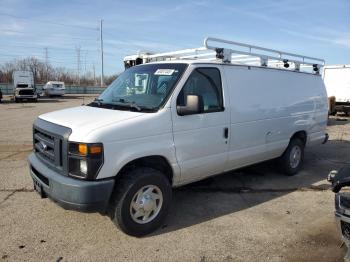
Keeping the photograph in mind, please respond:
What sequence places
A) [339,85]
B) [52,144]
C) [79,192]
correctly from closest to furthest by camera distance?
1. [79,192]
2. [52,144]
3. [339,85]

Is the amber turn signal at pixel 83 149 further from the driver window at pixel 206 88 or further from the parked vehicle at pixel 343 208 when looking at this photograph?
the parked vehicle at pixel 343 208

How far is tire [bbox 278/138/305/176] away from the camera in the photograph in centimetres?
720

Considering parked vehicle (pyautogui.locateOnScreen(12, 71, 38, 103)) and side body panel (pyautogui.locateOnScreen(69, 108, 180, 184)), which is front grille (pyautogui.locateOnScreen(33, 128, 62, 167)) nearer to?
side body panel (pyautogui.locateOnScreen(69, 108, 180, 184))

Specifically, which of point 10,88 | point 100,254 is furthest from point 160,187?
point 10,88

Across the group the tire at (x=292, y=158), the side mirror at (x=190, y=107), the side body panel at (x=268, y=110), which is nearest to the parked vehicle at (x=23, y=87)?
the side body panel at (x=268, y=110)

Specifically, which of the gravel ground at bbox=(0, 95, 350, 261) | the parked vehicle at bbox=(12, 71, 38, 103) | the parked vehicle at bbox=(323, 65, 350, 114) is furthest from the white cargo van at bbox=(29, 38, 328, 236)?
the parked vehicle at bbox=(12, 71, 38, 103)

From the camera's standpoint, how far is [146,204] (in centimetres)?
455

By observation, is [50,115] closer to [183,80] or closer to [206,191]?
[183,80]

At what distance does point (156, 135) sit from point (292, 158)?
3853 mm

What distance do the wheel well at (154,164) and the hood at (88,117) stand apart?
0.56 meters

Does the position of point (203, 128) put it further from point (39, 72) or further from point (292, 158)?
point (39, 72)

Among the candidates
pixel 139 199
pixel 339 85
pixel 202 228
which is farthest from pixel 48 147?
pixel 339 85

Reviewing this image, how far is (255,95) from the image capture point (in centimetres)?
610

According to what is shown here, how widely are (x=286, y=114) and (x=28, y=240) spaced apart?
15.8 feet
